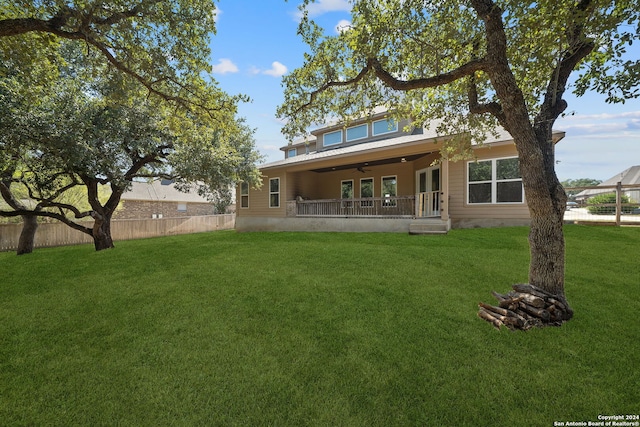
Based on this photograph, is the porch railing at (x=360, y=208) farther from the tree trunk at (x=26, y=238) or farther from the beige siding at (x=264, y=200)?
the tree trunk at (x=26, y=238)

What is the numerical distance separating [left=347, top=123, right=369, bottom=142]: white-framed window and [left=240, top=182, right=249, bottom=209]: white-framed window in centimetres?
710

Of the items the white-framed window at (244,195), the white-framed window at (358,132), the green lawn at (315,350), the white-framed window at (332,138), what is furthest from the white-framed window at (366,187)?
the green lawn at (315,350)

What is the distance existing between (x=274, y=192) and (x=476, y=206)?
10085mm

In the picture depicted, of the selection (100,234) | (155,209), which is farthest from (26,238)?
(155,209)

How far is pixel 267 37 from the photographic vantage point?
7.23 meters

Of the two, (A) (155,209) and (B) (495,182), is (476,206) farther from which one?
(A) (155,209)

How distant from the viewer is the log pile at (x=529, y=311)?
11.4ft

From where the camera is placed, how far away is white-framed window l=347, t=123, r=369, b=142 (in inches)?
610

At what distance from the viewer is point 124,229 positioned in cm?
1583

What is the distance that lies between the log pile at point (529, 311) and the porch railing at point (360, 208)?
7091 mm

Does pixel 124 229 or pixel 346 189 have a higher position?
pixel 346 189

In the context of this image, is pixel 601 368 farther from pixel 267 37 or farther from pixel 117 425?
pixel 267 37

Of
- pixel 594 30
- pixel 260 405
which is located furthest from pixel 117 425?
pixel 594 30

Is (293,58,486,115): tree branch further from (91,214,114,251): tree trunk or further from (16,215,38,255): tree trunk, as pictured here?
(16,215,38,255): tree trunk
